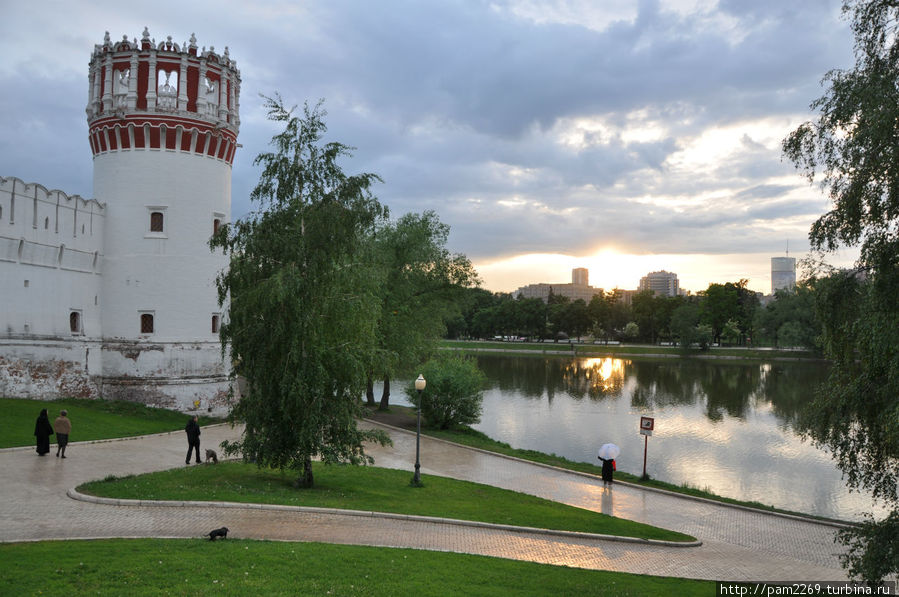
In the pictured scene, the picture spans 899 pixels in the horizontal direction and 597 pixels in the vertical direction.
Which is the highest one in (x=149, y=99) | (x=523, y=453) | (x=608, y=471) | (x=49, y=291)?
(x=149, y=99)

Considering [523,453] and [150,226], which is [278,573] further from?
[150,226]

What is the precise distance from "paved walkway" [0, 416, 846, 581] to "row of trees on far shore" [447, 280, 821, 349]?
65.0m

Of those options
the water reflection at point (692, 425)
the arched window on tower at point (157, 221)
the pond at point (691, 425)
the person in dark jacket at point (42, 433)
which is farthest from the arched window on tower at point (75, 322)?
the water reflection at point (692, 425)

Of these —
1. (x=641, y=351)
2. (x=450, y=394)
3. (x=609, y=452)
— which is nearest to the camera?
(x=609, y=452)

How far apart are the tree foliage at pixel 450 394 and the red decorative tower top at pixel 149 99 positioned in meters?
Answer: 14.9

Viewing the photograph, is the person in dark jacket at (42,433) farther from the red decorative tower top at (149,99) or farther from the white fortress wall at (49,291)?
the red decorative tower top at (149,99)

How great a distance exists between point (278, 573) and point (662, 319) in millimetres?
105971

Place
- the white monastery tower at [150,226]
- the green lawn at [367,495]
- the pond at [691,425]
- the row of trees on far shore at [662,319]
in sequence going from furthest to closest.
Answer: the row of trees on far shore at [662,319]
the white monastery tower at [150,226]
the pond at [691,425]
the green lawn at [367,495]

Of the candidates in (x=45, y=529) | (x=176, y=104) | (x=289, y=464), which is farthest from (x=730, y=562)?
(x=176, y=104)

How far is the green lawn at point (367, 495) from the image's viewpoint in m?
13.7

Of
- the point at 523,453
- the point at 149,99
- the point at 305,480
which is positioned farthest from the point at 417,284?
the point at 305,480

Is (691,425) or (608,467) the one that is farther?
(691,425)

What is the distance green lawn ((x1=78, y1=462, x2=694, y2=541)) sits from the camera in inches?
539

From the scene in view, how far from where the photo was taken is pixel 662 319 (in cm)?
10750
